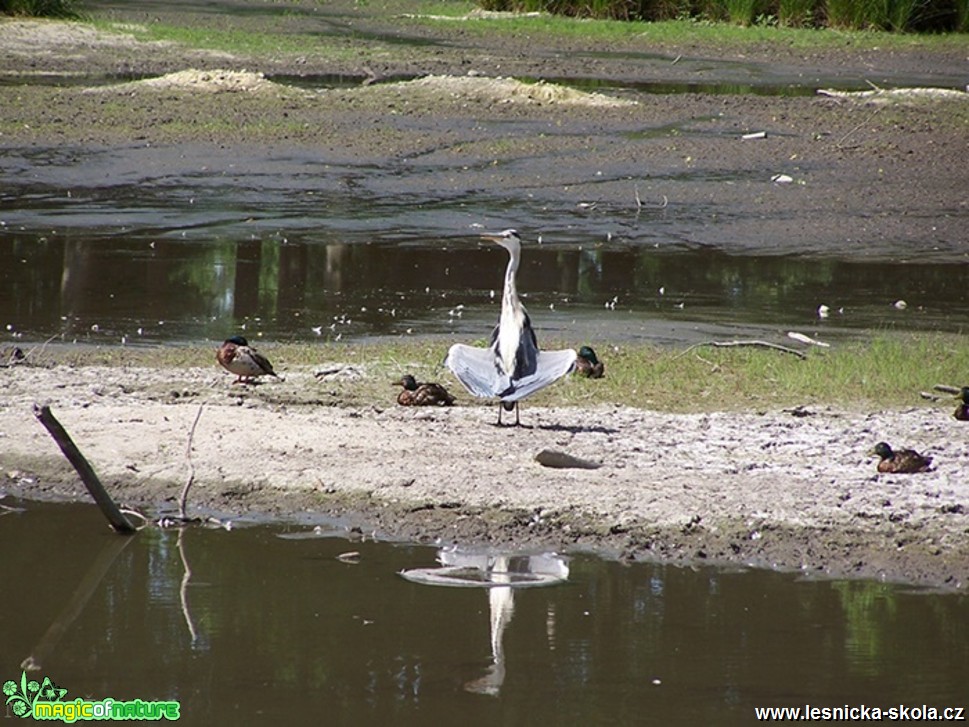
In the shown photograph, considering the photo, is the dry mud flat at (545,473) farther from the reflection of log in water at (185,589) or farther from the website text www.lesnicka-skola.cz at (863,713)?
the website text www.lesnicka-skola.cz at (863,713)

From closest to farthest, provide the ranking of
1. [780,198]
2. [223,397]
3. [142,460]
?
[142,460]
[223,397]
[780,198]

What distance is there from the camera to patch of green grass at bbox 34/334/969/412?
10781 mm

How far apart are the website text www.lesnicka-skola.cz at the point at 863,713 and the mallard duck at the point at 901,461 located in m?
2.72

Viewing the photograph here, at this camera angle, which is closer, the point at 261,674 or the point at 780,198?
the point at 261,674

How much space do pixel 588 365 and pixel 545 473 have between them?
7.58ft

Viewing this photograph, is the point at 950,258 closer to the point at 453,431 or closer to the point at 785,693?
the point at 453,431

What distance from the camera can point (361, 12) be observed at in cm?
4003

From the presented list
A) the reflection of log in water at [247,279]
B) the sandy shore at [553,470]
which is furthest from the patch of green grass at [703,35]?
the reflection of log in water at [247,279]

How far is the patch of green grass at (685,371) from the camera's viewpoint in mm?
10781

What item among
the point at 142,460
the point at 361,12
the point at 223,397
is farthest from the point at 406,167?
the point at 361,12

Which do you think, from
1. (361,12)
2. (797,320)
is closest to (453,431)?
(797,320)

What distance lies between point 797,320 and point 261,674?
821cm

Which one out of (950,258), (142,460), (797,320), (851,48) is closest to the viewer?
(142,460)

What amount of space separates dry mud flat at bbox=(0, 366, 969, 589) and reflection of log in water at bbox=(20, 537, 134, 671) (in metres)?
0.64
